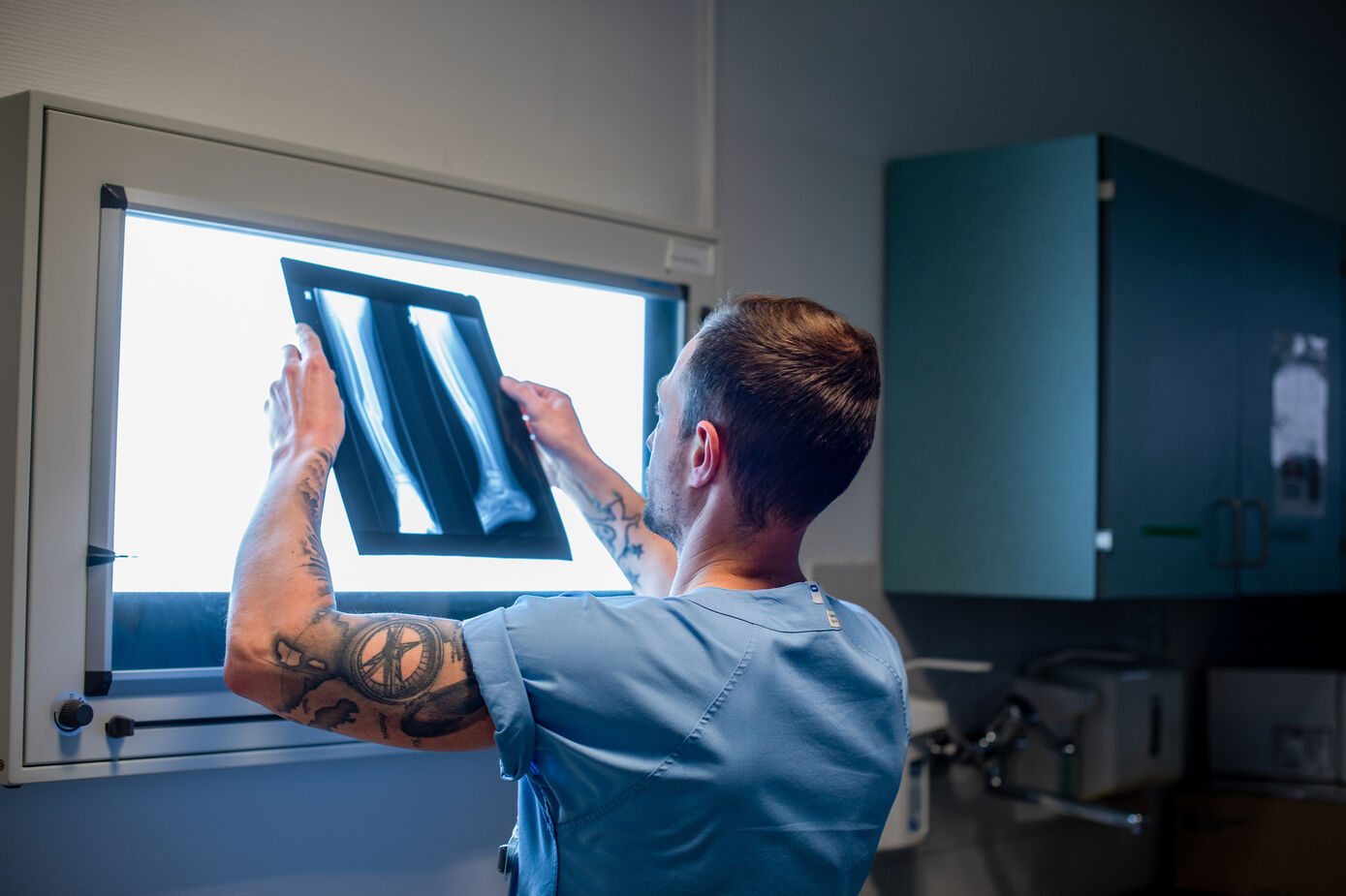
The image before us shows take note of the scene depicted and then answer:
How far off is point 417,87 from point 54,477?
0.67m

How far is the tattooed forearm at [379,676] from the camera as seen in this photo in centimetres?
85

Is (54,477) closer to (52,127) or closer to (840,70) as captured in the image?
(52,127)

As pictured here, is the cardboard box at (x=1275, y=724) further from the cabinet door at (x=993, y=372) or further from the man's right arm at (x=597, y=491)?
the man's right arm at (x=597, y=491)

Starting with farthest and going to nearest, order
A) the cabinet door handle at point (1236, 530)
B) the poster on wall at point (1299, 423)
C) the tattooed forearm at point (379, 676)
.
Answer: the poster on wall at point (1299, 423), the cabinet door handle at point (1236, 530), the tattooed forearm at point (379, 676)

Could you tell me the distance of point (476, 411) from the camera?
1.27 meters

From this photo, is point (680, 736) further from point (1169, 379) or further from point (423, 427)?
point (1169, 379)

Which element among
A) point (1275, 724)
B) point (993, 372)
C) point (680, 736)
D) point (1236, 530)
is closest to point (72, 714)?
point (680, 736)

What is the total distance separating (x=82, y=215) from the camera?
3.36ft

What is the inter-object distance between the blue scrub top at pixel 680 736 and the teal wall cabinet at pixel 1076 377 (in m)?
0.90

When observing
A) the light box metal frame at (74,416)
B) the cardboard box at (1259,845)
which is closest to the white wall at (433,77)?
the light box metal frame at (74,416)

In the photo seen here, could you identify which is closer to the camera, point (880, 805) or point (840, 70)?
point (880, 805)

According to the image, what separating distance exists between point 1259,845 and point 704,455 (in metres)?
1.88

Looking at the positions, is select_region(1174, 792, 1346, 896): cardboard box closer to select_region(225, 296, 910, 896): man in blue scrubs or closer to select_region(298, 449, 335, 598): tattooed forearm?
select_region(225, 296, 910, 896): man in blue scrubs

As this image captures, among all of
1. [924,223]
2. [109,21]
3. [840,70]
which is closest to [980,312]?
[924,223]
